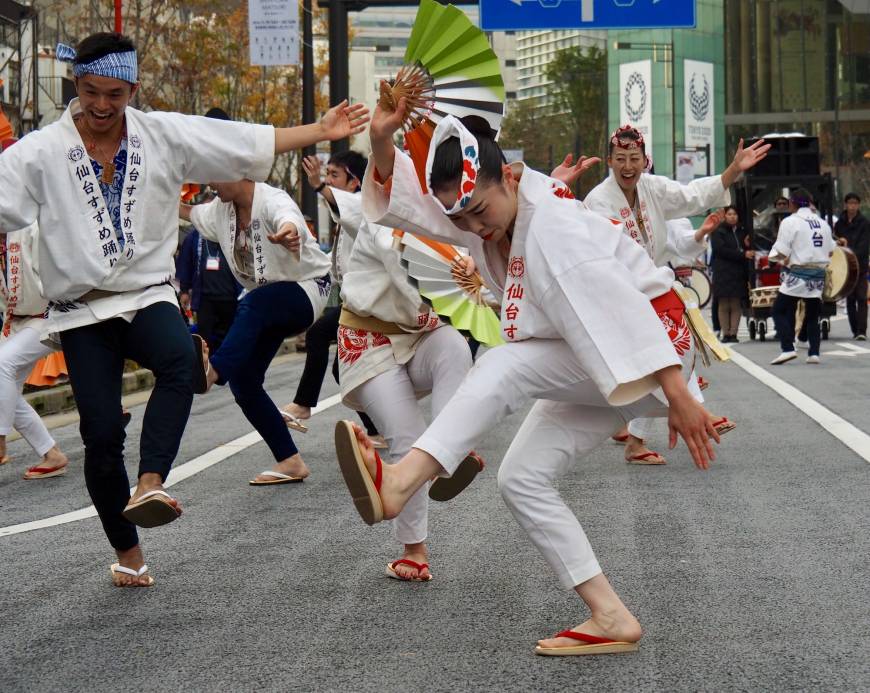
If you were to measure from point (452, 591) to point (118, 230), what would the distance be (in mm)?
1694

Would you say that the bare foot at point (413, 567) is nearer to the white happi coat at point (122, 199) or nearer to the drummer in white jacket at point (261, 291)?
the white happi coat at point (122, 199)

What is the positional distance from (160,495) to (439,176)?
1450 mm

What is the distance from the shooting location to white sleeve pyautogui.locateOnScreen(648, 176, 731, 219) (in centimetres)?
873

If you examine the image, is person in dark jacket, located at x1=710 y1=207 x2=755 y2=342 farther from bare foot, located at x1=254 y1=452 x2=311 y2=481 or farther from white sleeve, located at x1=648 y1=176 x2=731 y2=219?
bare foot, located at x1=254 y1=452 x2=311 y2=481

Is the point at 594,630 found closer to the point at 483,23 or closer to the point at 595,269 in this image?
the point at 595,269

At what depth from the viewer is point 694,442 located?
13.5ft

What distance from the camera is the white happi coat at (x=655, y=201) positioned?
872 centimetres

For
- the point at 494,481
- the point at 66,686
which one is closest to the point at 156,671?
the point at 66,686

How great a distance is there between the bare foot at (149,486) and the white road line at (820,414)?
468cm

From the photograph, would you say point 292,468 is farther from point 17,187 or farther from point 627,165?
point 17,187

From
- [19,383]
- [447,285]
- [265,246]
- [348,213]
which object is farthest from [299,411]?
[447,285]

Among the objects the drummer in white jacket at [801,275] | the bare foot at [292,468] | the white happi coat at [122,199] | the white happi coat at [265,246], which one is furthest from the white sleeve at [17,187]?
the drummer in white jacket at [801,275]

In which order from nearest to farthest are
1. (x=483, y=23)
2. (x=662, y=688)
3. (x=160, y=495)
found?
(x=662, y=688) → (x=160, y=495) → (x=483, y=23)

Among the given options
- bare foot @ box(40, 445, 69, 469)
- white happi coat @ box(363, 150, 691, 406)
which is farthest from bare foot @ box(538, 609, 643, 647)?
bare foot @ box(40, 445, 69, 469)
